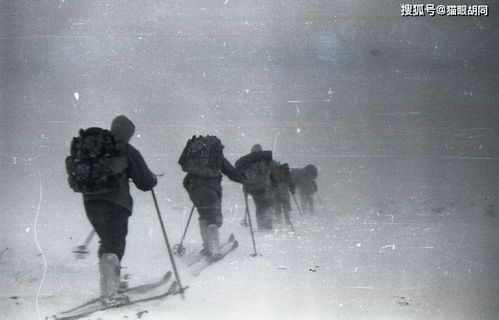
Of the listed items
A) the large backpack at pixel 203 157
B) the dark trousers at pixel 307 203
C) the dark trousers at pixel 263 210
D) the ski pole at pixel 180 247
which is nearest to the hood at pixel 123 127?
Result: the large backpack at pixel 203 157

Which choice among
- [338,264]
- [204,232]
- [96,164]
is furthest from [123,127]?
[338,264]

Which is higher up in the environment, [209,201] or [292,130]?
[292,130]

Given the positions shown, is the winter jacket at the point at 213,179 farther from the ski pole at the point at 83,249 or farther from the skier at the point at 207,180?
the ski pole at the point at 83,249

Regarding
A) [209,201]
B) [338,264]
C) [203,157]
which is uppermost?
[203,157]

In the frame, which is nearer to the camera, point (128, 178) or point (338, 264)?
point (128, 178)

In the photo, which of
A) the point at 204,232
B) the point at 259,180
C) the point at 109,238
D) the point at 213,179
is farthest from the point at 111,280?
the point at 259,180

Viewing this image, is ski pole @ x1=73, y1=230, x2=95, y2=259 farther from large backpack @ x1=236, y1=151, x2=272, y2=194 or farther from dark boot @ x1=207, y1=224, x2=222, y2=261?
large backpack @ x1=236, y1=151, x2=272, y2=194

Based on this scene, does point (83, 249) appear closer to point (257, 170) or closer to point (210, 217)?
point (210, 217)
